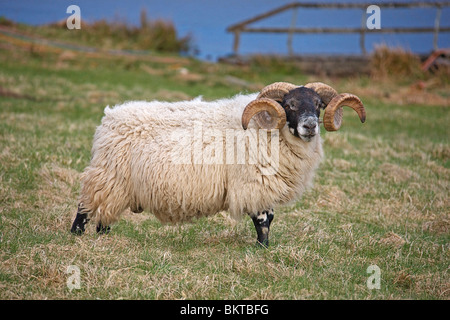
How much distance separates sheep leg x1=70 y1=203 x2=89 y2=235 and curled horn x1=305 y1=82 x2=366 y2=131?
297 centimetres

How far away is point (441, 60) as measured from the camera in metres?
19.7

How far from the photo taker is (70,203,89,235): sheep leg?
20.0 feet

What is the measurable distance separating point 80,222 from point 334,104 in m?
3.23

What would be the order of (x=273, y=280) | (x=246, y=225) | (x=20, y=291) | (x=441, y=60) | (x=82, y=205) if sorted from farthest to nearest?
(x=441, y=60) → (x=246, y=225) → (x=82, y=205) → (x=273, y=280) → (x=20, y=291)

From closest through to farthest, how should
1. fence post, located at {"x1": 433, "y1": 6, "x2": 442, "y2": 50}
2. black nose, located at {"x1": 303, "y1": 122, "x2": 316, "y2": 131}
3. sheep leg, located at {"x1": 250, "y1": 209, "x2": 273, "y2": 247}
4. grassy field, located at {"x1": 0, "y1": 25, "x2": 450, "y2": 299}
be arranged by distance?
1. grassy field, located at {"x1": 0, "y1": 25, "x2": 450, "y2": 299}
2. black nose, located at {"x1": 303, "y1": 122, "x2": 316, "y2": 131}
3. sheep leg, located at {"x1": 250, "y1": 209, "x2": 273, "y2": 247}
4. fence post, located at {"x1": 433, "y1": 6, "x2": 442, "y2": 50}

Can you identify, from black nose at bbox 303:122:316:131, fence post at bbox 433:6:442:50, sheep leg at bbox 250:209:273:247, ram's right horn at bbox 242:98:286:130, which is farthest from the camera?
fence post at bbox 433:6:442:50

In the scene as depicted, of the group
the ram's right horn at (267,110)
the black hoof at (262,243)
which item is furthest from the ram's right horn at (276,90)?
the black hoof at (262,243)

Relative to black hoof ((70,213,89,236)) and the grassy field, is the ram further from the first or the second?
the grassy field

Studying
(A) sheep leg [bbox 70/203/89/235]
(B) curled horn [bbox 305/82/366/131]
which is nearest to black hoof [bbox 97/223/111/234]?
(A) sheep leg [bbox 70/203/89/235]

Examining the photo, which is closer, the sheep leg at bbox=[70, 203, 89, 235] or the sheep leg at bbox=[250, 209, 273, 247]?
the sheep leg at bbox=[250, 209, 273, 247]

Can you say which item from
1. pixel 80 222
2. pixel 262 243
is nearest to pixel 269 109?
pixel 262 243

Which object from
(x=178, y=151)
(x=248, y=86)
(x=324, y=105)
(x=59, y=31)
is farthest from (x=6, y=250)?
(x=59, y=31)

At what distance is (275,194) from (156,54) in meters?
19.2
